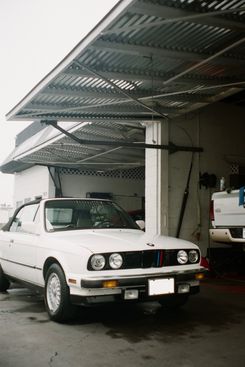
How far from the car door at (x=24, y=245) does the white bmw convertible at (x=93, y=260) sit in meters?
0.01

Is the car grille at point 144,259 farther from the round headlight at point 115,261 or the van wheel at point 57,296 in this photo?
the van wheel at point 57,296

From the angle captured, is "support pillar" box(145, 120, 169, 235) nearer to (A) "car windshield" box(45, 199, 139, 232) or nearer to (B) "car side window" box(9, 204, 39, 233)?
(A) "car windshield" box(45, 199, 139, 232)

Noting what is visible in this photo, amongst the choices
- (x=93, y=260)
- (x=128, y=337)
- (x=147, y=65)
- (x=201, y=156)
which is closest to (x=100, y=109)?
(x=147, y=65)

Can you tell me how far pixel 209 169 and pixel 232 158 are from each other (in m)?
0.76

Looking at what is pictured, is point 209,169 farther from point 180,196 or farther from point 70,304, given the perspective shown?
point 70,304

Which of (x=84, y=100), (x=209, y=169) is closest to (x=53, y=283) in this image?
(x=84, y=100)

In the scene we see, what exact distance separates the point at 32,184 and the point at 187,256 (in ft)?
51.2

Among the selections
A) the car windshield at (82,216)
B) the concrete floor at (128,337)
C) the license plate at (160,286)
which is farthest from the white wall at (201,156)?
the license plate at (160,286)

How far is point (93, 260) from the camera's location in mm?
4355

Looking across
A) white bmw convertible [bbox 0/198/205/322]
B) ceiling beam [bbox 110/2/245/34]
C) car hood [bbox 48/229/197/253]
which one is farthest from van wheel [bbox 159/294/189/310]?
ceiling beam [bbox 110/2/245/34]

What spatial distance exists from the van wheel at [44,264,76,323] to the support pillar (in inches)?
171

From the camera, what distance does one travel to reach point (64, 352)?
3684 mm

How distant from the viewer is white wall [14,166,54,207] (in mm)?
17719

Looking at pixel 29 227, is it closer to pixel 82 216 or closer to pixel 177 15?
pixel 82 216
